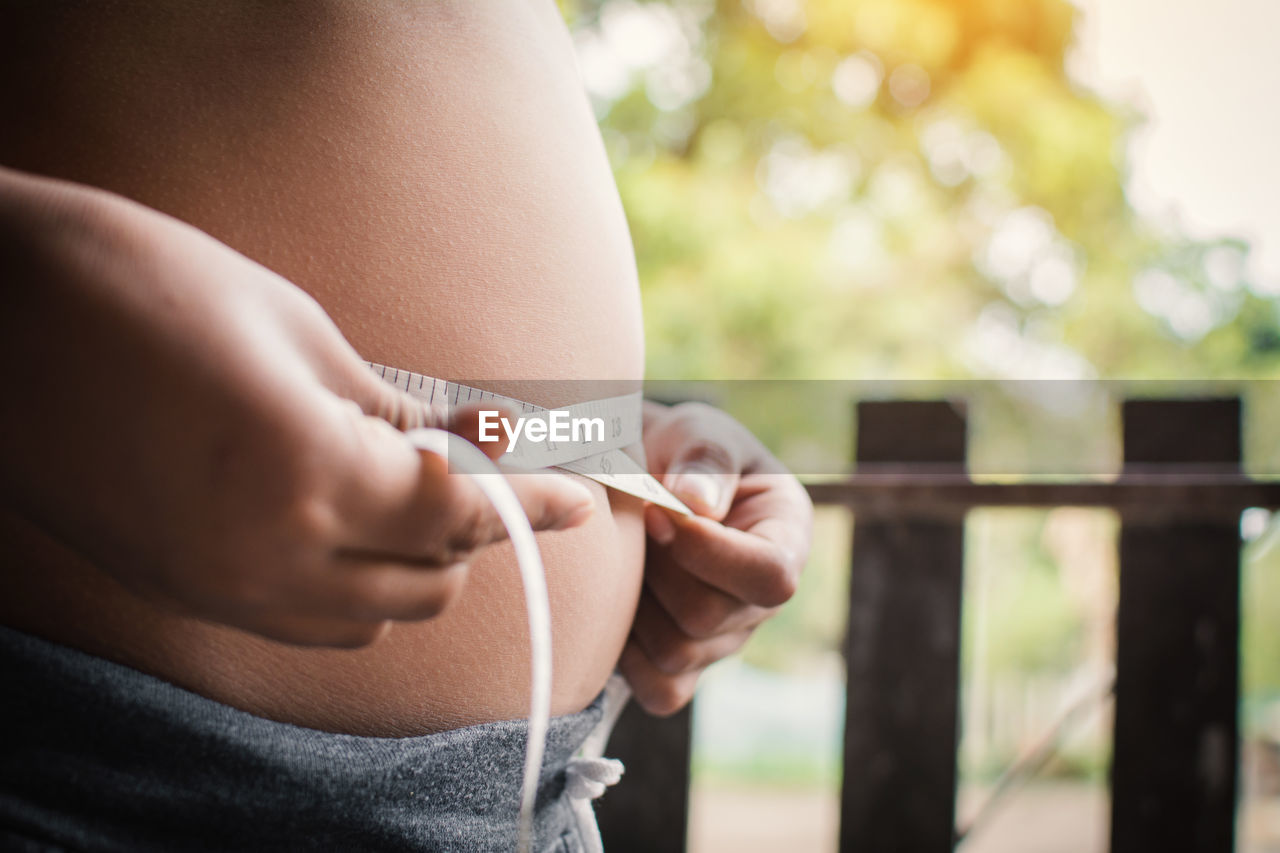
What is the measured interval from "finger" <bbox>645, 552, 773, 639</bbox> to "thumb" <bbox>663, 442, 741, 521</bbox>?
67 mm

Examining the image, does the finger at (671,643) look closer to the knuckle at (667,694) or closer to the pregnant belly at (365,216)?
the knuckle at (667,694)

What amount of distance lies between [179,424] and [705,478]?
0.50m

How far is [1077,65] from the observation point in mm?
7859

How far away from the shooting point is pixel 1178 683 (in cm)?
128

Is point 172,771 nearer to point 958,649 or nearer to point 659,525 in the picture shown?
point 659,525

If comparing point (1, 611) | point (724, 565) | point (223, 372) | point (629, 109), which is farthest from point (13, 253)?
point (629, 109)

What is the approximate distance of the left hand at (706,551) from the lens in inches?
28.4

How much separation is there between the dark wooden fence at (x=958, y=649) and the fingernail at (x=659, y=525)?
2.00ft

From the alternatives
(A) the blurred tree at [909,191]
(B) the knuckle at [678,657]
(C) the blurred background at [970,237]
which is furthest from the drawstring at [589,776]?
(A) the blurred tree at [909,191]

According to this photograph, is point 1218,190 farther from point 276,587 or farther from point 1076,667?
point 276,587

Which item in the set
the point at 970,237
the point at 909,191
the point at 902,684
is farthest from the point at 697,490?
the point at 970,237

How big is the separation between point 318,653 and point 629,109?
7.36 metres
